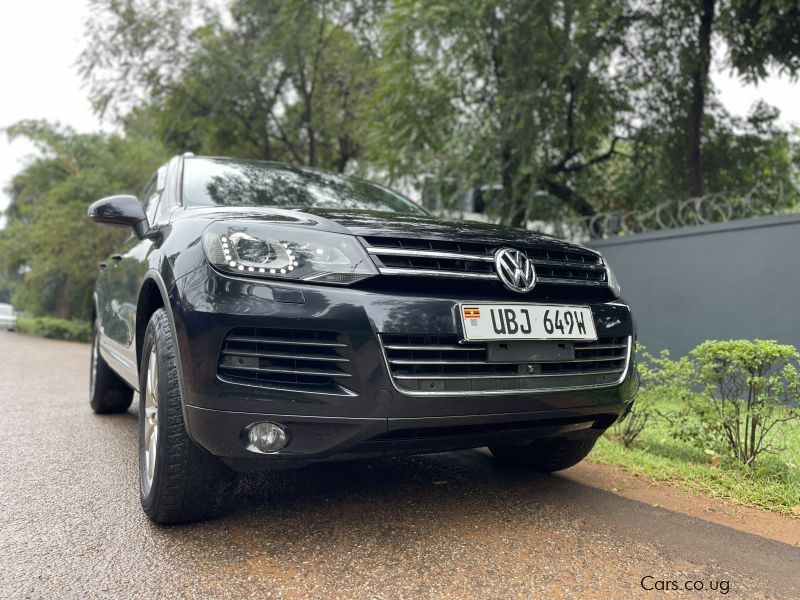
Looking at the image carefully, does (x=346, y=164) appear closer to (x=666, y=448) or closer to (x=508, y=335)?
(x=666, y=448)

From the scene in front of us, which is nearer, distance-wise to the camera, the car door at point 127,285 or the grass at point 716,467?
the grass at point 716,467

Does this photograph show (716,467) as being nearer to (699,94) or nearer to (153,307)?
(153,307)

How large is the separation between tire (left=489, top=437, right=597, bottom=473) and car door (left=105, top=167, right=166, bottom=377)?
1903mm

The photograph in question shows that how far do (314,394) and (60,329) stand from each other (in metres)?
22.2

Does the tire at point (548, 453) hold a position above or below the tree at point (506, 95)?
below

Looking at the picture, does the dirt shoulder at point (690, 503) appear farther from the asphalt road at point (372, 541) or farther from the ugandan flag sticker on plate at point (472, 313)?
the ugandan flag sticker on plate at point (472, 313)

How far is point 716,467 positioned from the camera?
341cm

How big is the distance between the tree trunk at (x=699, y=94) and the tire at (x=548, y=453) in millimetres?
A: 6601

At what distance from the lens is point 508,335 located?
2.29 meters

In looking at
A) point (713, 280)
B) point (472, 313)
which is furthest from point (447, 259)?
point (713, 280)

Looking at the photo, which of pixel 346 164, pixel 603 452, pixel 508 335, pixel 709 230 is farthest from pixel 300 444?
pixel 346 164

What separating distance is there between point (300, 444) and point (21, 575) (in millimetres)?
973

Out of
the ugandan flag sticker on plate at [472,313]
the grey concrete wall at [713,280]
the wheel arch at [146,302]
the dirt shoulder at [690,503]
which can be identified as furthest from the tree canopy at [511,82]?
the wheel arch at [146,302]

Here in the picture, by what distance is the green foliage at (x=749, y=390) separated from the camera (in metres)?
3.23
